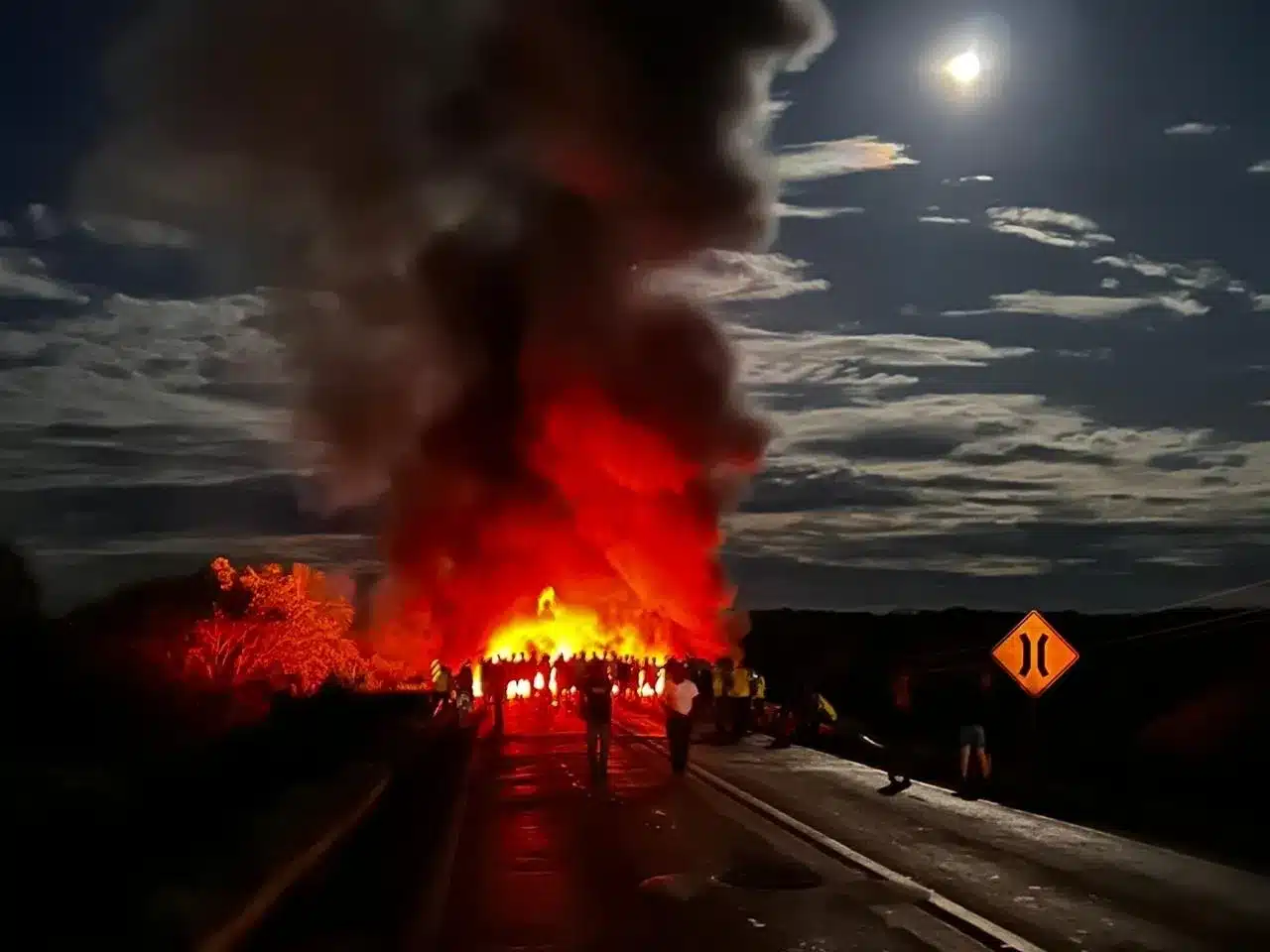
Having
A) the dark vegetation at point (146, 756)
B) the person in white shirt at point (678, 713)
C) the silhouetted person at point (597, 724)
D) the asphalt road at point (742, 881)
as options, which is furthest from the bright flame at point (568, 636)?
the asphalt road at point (742, 881)

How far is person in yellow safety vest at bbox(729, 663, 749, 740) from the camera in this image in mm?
34656

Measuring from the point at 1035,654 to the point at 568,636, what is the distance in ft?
131

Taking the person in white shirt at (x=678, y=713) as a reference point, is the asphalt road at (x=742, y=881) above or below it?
below

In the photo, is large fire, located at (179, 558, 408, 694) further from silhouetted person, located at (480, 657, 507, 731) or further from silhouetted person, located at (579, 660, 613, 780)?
silhouetted person, located at (579, 660, 613, 780)

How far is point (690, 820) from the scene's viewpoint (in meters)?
17.9

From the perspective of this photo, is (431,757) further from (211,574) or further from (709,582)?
(211,574)

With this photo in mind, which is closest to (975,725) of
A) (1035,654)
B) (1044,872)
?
(1035,654)

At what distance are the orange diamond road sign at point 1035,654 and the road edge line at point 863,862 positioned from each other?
13.2 ft

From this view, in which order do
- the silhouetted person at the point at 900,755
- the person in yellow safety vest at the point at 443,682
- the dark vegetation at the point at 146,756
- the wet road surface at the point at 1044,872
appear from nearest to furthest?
the wet road surface at the point at 1044,872, the dark vegetation at the point at 146,756, the silhouetted person at the point at 900,755, the person in yellow safety vest at the point at 443,682

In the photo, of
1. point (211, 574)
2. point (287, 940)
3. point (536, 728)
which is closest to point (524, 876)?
point (287, 940)

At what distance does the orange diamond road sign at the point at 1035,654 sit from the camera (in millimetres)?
21312

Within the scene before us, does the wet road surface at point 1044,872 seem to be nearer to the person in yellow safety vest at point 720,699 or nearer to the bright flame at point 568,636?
the person in yellow safety vest at point 720,699

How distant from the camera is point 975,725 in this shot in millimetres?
20984

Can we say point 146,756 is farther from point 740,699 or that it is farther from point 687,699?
point 740,699
